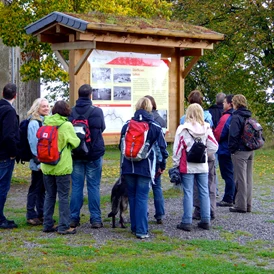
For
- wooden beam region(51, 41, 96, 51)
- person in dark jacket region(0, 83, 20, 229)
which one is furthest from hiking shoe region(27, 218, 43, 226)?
wooden beam region(51, 41, 96, 51)

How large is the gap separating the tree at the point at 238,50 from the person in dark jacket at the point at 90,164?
718 inches

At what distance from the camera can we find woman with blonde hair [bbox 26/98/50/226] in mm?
9305

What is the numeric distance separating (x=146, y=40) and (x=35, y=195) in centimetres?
396

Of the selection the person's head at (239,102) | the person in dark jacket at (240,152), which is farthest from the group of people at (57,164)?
the person's head at (239,102)

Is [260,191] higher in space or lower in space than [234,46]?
lower

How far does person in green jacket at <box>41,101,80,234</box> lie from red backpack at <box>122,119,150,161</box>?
2.27ft

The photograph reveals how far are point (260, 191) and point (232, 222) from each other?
4193mm

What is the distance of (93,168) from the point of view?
31.0 ft

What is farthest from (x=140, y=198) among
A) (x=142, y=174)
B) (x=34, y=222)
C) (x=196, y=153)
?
(x=34, y=222)

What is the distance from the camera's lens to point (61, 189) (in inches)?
348

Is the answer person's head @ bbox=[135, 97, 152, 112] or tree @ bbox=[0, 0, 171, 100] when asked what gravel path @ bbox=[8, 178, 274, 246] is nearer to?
person's head @ bbox=[135, 97, 152, 112]

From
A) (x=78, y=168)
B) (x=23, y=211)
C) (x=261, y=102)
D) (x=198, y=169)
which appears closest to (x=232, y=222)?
(x=198, y=169)

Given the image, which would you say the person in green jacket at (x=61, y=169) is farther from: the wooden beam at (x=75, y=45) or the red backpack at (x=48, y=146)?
the wooden beam at (x=75, y=45)

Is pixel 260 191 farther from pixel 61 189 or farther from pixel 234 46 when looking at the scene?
pixel 234 46
